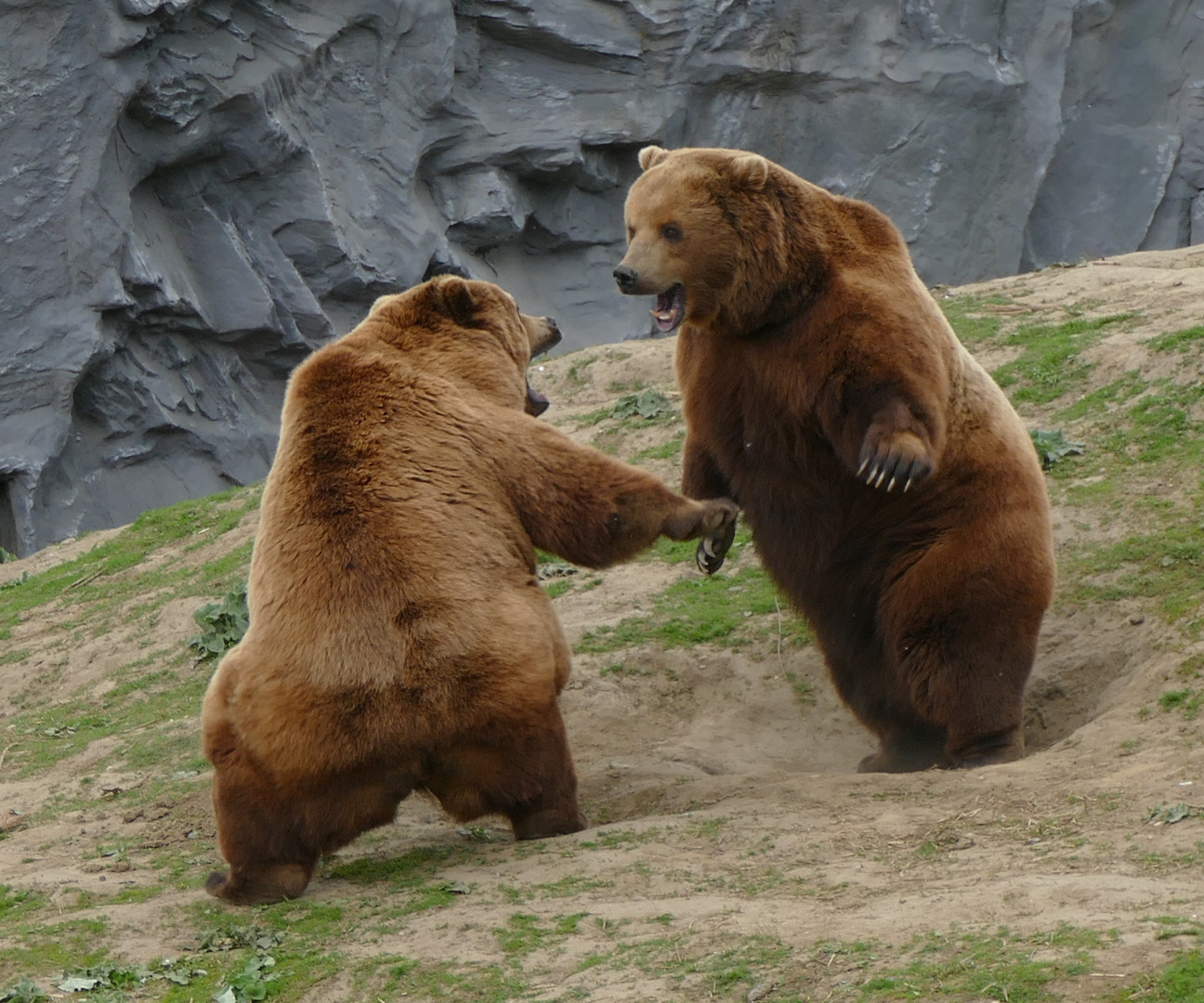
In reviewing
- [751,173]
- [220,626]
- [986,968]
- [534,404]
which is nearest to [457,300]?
[534,404]

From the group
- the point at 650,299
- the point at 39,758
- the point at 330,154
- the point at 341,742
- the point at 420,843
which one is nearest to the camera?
the point at 341,742

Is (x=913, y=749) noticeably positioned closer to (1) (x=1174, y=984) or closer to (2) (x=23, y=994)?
(1) (x=1174, y=984)

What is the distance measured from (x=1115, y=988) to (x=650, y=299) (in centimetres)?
1560

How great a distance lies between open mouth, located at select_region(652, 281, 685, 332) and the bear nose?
0.38 ft

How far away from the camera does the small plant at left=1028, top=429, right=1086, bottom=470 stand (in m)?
7.68

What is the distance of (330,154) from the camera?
16391 millimetres

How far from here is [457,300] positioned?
17.4 ft

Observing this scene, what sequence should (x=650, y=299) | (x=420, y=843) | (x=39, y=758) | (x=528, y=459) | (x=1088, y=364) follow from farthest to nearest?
(x=650, y=299) < (x=1088, y=364) < (x=39, y=758) < (x=420, y=843) < (x=528, y=459)

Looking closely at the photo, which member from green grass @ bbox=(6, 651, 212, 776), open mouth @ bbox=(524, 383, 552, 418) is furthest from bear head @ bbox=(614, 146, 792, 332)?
green grass @ bbox=(6, 651, 212, 776)

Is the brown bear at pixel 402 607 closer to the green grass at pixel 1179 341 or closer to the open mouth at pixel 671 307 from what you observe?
the open mouth at pixel 671 307

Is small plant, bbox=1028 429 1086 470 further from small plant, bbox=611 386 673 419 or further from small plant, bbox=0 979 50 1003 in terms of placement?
small plant, bbox=0 979 50 1003

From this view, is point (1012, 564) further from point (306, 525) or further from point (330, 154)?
point (330, 154)

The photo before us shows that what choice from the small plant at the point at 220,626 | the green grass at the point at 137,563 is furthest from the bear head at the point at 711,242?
the green grass at the point at 137,563

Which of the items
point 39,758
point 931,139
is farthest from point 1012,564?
point 931,139
